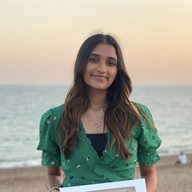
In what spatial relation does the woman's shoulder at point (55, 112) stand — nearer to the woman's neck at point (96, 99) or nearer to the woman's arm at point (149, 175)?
the woman's neck at point (96, 99)

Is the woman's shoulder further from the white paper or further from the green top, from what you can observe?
the white paper

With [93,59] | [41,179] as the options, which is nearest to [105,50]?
[93,59]

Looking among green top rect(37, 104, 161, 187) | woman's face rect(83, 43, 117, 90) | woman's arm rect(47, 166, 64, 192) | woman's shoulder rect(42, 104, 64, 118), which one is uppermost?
woman's face rect(83, 43, 117, 90)

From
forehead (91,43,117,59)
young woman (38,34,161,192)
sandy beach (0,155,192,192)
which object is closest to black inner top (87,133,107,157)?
young woman (38,34,161,192)

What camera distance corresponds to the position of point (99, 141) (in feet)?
8.83

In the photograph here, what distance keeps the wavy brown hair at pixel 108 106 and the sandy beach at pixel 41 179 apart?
12.5 metres

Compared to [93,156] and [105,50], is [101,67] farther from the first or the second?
[93,156]

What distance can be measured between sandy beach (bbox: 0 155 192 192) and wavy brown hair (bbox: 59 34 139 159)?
12484 millimetres

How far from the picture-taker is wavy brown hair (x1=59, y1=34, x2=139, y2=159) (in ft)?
8.85

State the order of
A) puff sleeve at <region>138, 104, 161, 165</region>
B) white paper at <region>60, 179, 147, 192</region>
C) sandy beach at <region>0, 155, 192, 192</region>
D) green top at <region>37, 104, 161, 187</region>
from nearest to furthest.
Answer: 1. white paper at <region>60, 179, 147, 192</region>
2. green top at <region>37, 104, 161, 187</region>
3. puff sleeve at <region>138, 104, 161, 165</region>
4. sandy beach at <region>0, 155, 192, 192</region>

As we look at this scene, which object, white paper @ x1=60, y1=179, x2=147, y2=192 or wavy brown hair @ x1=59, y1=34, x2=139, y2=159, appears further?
wavy brown hair @ x1=59, y1=34, x2=139, y2=159

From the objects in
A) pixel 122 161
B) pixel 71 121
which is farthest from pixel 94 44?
pixel 122 161

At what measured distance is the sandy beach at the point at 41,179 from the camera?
50.7 ft

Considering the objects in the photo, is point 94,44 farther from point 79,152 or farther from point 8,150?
point 8,150
